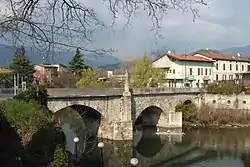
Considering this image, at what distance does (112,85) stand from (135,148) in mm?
21988

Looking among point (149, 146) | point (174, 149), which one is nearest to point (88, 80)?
point (149, 146)

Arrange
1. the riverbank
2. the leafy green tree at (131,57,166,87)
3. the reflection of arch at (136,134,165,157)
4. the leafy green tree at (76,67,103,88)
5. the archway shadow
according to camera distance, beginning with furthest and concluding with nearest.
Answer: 1. the leafy green tree at (131,57,166,87)
2. the leafy green tree at (76,67,103,88)
3. the riverbank
4. the reflection of arch at (136,134,165,157)
5. the archway shadow

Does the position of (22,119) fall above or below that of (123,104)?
above

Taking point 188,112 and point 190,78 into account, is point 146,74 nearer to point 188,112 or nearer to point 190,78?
point 190,78

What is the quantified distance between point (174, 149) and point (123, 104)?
17.0ft

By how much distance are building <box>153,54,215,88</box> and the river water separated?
41.5 feet

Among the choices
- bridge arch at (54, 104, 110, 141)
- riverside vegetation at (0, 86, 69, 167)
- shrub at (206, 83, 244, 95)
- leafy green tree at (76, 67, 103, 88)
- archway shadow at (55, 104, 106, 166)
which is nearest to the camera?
riverside vegetation at (0, 86, 69, 167)

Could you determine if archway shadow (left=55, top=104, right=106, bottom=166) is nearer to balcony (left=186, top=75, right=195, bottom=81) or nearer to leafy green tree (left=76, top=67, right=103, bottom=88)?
leafy green tree (left=76, top=67, right=103, bottom=88)

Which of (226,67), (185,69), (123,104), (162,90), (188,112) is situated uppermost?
(226,67)

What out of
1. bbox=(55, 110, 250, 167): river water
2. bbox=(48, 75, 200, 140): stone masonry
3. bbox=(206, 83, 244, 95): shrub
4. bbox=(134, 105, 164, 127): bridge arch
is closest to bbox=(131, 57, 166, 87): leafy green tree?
bbox=(206, 83, 244, 95): shrub

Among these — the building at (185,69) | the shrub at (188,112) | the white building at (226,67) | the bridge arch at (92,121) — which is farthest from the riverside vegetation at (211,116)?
the white building at (226,67)

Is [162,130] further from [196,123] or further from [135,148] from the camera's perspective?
[135,148]

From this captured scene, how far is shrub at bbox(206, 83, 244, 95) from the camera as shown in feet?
124

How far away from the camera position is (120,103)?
29.8m
